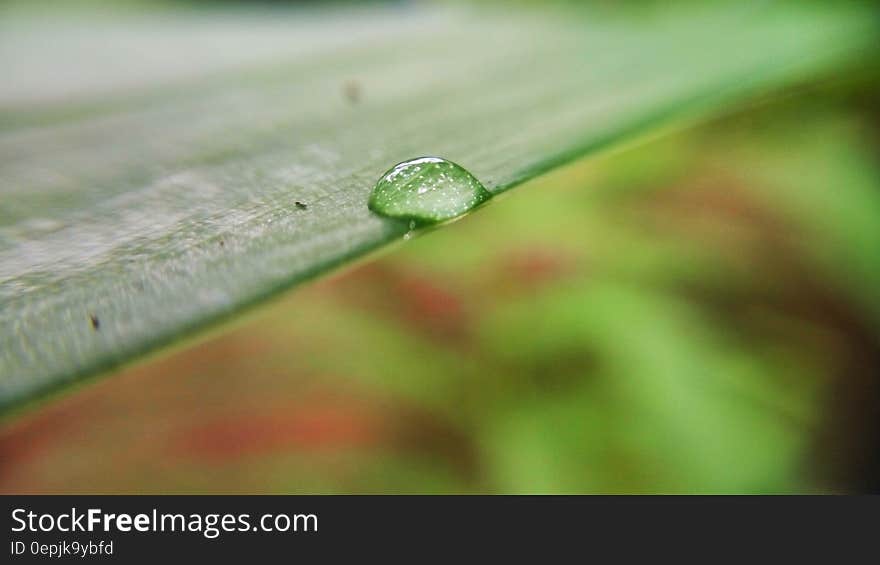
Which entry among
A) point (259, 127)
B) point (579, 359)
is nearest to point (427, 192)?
point (259, 127)

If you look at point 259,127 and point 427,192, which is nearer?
point 427,192

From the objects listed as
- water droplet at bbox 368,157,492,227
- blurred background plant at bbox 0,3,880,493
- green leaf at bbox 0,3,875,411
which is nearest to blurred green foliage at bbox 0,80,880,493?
blurred background plant at bbox 0,3,880,493

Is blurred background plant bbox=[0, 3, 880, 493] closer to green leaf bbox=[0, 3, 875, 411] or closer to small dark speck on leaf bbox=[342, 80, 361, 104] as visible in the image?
green leaf bbox=[0, 3, 875, 411]

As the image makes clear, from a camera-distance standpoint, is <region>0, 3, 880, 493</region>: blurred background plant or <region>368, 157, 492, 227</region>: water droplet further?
<region>0, 3, 880, 493</region>: blurred background plant

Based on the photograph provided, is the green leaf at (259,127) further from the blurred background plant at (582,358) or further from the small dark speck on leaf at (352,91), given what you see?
the blurred background plant at (582,358)

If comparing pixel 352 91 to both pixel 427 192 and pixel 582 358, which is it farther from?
pixel 582 358

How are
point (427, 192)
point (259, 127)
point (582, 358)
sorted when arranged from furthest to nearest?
1. point (582, 358)
2. point (259, 127)
3. point (427, 192)

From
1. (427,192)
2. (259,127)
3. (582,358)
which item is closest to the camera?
(427,192)

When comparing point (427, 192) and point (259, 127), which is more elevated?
point (259, 127)
